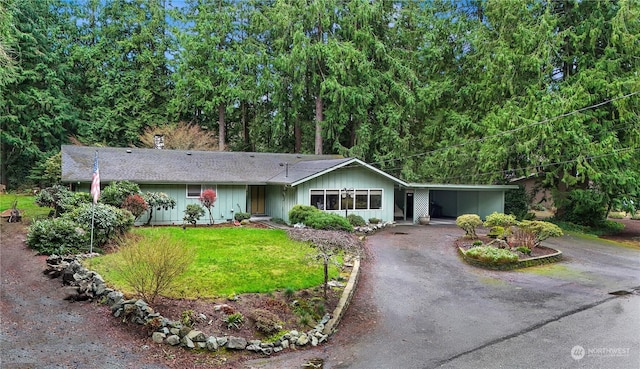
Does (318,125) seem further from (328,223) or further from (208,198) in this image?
(328,223)

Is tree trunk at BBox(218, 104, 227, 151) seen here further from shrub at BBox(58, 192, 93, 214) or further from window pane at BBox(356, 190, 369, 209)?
shrub at BBox(58, 192, 93, 214)

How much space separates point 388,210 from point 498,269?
30.8 feet

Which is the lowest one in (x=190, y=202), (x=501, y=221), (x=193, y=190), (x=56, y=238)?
(x=56, y=238)

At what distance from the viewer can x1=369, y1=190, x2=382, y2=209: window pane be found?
20.5 meters

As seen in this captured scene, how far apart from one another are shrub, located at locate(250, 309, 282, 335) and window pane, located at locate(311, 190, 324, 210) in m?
11.8

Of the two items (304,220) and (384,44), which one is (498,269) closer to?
(304,220)

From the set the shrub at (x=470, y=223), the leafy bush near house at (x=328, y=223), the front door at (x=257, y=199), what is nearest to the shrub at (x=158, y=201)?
the front door at (x=257, y=199)

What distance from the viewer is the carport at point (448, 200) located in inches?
872

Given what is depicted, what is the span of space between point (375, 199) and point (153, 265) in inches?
586

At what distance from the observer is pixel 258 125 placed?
3456cm

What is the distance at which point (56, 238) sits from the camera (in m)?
10.8

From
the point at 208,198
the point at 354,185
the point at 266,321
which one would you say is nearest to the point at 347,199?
the point at 354,185

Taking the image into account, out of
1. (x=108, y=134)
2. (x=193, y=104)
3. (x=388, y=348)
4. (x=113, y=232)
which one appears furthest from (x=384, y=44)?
(x=388, y=348)

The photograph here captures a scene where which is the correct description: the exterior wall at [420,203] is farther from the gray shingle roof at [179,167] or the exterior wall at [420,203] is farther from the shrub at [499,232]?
the shrub at [499,232]
